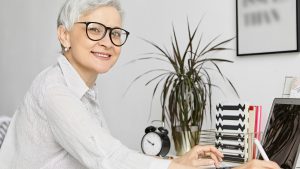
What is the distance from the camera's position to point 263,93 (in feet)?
6.68

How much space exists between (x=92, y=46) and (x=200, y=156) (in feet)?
1.72

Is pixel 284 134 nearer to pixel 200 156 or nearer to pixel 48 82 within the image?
pixel 200 156

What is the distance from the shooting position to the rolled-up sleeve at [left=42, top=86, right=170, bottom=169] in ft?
3.51

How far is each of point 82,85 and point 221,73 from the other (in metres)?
0.97

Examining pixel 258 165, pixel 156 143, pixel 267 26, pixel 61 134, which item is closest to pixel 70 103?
pixel 61 134

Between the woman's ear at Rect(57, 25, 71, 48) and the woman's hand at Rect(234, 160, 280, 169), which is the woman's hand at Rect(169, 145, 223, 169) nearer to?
the woman's hand at Rect(234, 160, 280, 169)

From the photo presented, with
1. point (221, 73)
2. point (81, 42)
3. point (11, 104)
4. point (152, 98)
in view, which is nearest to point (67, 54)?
point (81, 42)

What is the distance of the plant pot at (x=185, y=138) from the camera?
1977 millimetres

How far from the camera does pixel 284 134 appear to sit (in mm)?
1516

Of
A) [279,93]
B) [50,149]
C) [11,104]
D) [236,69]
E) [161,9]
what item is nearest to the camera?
[50,149]

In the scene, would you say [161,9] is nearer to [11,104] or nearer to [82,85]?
[82,85]

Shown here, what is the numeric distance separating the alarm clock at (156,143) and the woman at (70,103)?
52 cm

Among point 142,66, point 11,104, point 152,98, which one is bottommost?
point 11,104

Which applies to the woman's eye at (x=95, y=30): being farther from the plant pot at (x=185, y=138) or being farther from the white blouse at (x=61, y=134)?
the plant pot at (x=185, y=138)
